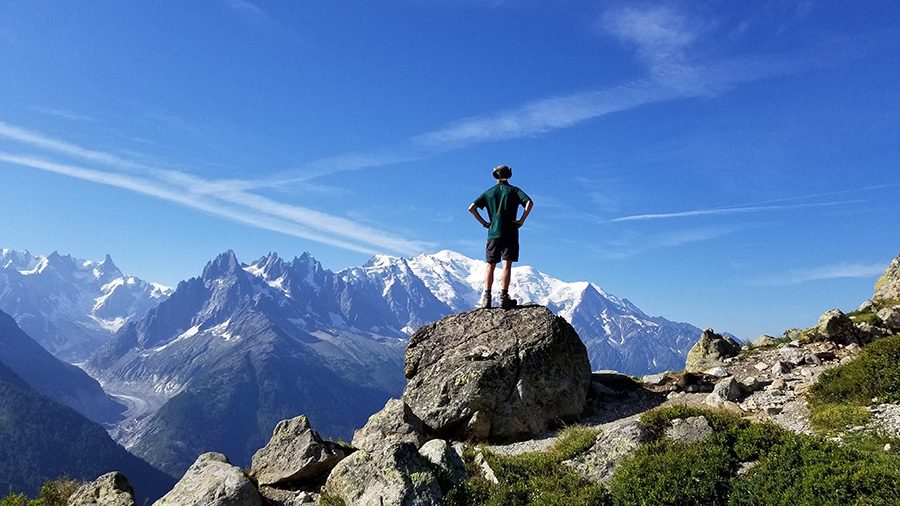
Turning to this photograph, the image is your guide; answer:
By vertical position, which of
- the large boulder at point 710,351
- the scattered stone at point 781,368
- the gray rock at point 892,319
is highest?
the gray rock at point 892,319

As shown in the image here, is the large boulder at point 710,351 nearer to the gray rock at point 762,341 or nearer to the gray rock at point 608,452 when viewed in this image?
the gray rock at point 762,341

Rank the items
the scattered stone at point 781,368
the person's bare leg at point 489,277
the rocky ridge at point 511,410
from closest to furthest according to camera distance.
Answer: the rocky ridge at point 511,410, the person's bare leg at point 489,277, the scattered stone at point 781,368

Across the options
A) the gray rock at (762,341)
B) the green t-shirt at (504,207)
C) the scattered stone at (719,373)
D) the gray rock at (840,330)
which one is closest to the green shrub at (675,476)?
the green t-shirt at (504,207)

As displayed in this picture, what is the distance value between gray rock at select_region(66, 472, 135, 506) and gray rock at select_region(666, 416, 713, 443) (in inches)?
533

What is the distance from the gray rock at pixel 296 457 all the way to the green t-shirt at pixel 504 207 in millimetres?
9240

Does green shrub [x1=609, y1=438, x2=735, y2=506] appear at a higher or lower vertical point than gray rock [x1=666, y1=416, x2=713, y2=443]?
lower

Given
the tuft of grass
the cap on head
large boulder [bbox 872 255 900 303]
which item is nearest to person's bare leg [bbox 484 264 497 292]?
the cap on head

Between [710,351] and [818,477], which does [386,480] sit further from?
[710,351]

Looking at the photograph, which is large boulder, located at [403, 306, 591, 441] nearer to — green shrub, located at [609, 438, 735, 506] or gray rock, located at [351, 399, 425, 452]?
gray rock, located at [351, 399, 425, 452]

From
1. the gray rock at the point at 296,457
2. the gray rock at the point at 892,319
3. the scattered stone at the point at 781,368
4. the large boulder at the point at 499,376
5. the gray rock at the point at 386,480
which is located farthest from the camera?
the gray rock at the point at 892,319

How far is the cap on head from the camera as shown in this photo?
20.4 meters

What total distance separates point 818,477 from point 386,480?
849 cm

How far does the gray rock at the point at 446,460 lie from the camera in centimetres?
1254

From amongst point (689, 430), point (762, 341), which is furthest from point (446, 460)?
point (762, 341)
